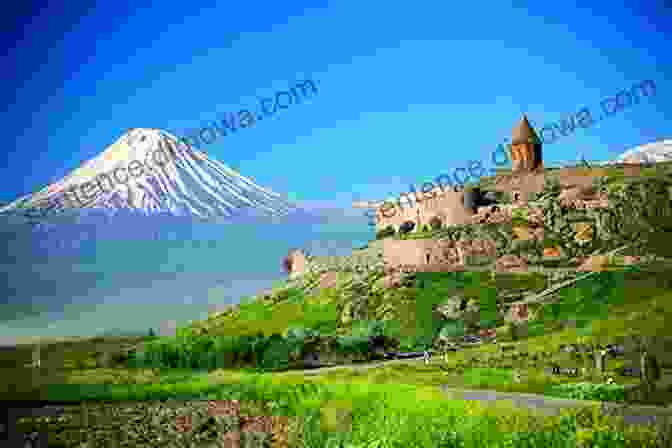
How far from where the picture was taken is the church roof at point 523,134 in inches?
3031

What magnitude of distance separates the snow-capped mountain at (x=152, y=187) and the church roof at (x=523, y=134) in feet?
101

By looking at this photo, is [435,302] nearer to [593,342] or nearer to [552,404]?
[593,342]

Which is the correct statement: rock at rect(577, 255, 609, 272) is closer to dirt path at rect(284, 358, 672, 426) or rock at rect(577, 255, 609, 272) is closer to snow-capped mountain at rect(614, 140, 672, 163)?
dirt path at rect(284, 358, 672, 426)

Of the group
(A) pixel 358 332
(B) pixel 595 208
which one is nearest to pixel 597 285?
(A) pixel 358 332

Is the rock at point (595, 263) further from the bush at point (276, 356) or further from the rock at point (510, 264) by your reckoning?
the bush at point (276, 356)

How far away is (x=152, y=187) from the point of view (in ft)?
300

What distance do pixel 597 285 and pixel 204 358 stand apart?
21001mm

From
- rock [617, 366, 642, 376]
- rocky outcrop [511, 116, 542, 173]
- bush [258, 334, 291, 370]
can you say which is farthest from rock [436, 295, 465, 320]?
rocky outcrop [511, 116, 542, 173]

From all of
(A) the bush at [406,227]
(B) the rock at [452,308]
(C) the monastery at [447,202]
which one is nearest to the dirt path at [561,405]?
(B) the rock at [452,308]

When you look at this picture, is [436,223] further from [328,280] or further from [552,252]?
[552,252]

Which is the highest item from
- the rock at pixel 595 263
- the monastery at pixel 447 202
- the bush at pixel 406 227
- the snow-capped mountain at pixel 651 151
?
the snow-capped mountain at pixel 651 151

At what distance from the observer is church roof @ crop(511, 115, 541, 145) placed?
7700 cm

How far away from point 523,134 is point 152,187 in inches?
1735

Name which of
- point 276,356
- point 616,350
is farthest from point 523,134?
point 616,350
